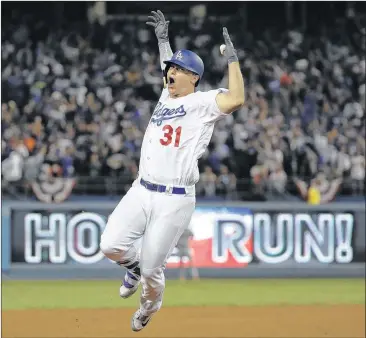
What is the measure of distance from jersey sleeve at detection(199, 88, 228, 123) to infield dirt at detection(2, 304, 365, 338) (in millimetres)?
4698

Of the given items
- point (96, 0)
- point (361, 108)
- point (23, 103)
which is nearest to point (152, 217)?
point (23, 103)

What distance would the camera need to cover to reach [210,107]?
888cm

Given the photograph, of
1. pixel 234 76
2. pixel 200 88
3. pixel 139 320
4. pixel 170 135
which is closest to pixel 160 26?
pixel 170 135

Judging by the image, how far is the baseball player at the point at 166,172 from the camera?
886 cm

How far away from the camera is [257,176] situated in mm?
21375

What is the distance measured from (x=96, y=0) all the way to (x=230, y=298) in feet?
42.3

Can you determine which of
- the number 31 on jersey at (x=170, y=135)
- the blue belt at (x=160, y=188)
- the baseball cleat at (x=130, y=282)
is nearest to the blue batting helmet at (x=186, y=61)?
the number 31 on jersey at (x=170, y=135)

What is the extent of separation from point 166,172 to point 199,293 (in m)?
8.35

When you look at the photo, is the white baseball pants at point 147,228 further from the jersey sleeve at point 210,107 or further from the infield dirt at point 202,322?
the infield dirt at point 202,322

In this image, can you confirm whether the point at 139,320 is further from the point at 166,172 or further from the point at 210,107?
the point at 210,107

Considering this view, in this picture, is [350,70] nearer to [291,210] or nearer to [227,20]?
[227,20]

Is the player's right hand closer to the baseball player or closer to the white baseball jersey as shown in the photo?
the baseball player

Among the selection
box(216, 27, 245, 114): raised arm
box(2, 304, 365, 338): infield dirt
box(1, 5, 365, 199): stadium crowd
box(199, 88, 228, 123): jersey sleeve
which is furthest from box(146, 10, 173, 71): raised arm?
box(1, 5, 365, 199): stadium crowd

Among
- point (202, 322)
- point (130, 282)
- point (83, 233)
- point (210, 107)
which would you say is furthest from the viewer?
point (83, 233)
